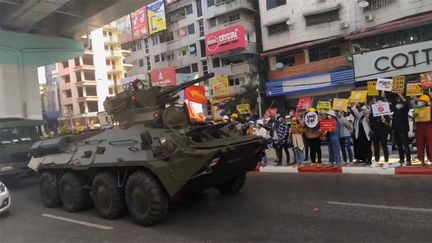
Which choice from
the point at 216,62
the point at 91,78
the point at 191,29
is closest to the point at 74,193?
the point at 216,62

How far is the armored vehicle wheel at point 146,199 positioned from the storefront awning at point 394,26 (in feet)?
79.7

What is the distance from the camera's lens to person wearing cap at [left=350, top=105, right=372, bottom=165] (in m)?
11.1

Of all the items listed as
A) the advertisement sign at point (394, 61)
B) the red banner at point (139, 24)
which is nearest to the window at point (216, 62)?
the red banner at point (139, 24)

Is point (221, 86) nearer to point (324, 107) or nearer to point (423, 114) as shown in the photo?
point (324, 107)

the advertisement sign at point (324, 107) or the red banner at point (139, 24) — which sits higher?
the red banner at point (139, 24)

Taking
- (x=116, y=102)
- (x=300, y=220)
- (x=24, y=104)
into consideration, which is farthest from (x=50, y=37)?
(x=300, y=220)

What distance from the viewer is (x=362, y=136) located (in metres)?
11.3

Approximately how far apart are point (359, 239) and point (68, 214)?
590 centimetres

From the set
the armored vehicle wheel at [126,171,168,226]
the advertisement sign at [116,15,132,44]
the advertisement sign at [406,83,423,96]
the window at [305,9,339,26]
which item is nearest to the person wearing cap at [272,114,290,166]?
the advertisement sign at [406,83,423,96]

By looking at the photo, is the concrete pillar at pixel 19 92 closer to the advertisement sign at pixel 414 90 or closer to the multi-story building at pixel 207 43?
the advertisement sign at pixel 414 90

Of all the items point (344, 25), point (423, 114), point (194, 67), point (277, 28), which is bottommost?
point (423, 114)

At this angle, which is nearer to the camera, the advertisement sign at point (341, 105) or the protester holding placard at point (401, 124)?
the protester holding placard at point (401, 124)

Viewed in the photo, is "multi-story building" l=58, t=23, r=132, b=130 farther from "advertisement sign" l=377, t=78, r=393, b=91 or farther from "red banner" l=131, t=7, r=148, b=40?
"advertisement sign" l=377, t=78, r=393, b=91

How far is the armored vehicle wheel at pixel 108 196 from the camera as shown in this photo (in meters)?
8.03
